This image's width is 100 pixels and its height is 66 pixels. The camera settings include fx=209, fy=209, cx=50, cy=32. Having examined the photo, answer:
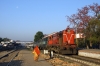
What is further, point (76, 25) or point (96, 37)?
point (76, 25)

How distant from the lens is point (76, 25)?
5306 centimetres

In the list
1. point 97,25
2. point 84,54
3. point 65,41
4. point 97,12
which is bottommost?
point 84,54

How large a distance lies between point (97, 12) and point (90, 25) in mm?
5826

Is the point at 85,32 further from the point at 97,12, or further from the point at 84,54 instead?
the point at 84,54

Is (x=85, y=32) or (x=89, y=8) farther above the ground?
(x=89, y=8)

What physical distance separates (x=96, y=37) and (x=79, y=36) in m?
10.0

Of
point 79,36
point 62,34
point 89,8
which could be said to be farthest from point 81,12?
point 62,34

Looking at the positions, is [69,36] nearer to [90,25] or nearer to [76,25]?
[90,25]

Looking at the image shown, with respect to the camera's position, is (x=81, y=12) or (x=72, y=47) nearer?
(x=72, y=47)

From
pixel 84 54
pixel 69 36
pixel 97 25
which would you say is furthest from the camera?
pixel 97 25

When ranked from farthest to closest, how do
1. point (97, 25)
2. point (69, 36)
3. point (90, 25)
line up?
point (90, 25), point (97, 25), point (69, 36)

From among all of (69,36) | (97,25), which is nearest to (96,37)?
(97,25)

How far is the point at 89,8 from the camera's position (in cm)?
5191

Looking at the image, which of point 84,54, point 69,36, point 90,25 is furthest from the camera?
point 90,25
